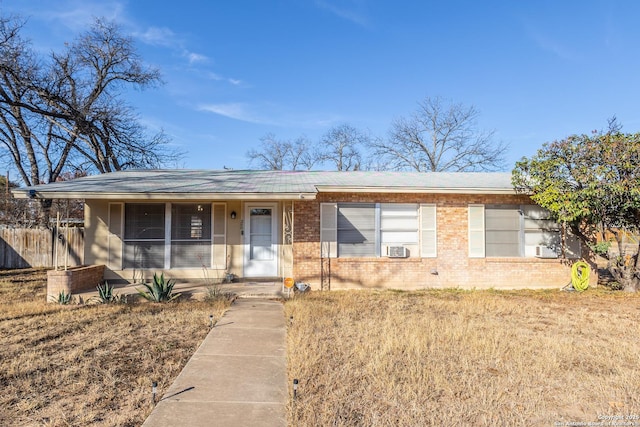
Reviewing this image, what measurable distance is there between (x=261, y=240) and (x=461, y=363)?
6.90m

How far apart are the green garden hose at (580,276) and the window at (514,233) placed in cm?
36

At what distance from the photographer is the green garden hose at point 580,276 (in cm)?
1035

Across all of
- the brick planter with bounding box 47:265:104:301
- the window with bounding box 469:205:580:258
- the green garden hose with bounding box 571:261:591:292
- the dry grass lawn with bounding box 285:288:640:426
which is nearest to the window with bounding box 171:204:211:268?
the brick planter with bounding box 47:265:104:301

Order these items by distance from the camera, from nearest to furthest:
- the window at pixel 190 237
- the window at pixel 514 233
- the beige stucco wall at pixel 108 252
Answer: the beige stucco wall at pixel 108 252 < the window at pixel 190 237 < the window at pixel 514 233

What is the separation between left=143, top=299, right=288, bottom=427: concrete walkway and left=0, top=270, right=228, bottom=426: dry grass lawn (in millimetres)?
205

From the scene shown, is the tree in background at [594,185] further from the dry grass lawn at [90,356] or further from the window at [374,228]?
the dry grass lawn at [90,356]

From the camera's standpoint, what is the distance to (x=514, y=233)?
418 inches

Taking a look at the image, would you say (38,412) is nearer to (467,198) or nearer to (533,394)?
(533,394)

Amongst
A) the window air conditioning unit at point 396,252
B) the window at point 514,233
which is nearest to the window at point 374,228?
the window air conditioning unit at point 396,252

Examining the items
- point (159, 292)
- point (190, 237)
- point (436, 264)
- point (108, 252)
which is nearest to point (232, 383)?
point (159, 292)

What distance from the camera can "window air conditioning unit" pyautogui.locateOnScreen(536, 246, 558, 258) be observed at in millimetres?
10547

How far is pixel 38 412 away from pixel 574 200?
11156 mm

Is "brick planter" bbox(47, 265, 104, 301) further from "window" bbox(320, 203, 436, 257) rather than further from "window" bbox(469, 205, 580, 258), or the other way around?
"window" bbox(469, 205, 580, 258)

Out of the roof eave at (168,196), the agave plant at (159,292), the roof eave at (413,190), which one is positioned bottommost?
the agave plant at (159,292)
